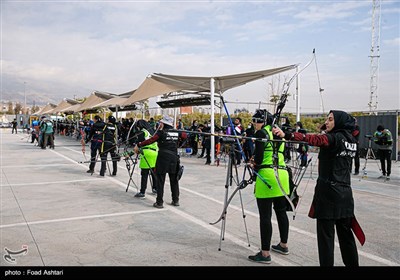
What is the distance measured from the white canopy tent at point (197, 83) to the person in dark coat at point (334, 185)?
10.2 metres

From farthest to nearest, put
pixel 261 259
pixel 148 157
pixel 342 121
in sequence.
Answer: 1. pixel 148 157
2. pixel 261 259
3. pixel 342 121

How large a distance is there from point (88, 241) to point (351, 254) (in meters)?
3.49

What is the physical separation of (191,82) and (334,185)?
1193cm

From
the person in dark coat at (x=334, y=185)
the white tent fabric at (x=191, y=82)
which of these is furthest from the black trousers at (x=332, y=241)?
the white tent fabric at (x=191, y=82)

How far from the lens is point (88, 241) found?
516cm

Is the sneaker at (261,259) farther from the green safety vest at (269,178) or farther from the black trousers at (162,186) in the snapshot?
the black trousers at (162,186)

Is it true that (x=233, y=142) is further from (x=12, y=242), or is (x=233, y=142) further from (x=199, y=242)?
(x=12, y=242)

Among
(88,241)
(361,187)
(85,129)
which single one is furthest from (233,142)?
(85,129)

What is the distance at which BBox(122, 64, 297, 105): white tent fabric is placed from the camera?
14211mm

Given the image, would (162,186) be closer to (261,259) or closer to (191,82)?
(261,259)

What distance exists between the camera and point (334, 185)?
12.1 ft

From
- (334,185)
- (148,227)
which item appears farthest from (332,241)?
(148,227)

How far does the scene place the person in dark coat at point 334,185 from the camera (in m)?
3.67

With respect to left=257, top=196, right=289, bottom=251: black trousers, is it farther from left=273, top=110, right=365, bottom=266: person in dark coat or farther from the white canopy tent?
the white canopy tent
